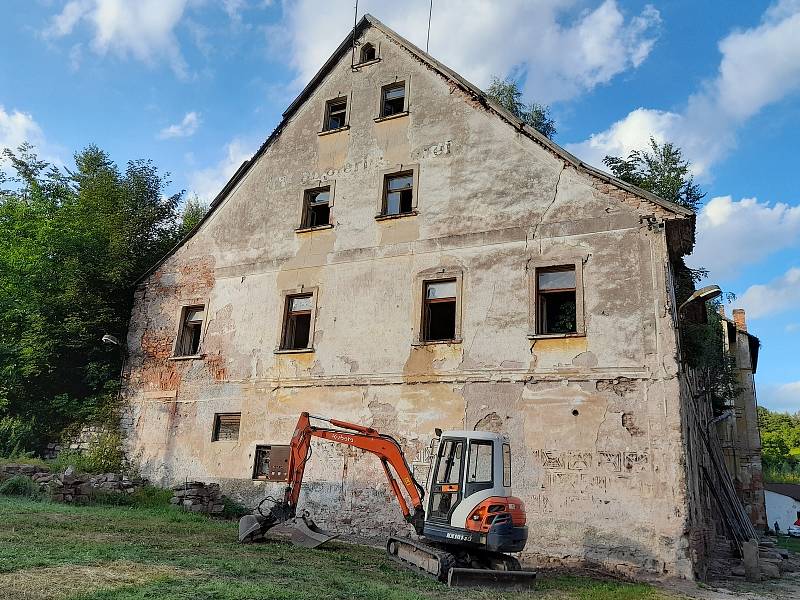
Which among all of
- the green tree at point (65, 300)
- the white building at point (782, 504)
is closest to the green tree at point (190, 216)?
the green tree at point (65, 300)

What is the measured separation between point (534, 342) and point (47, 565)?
8497 millimetres

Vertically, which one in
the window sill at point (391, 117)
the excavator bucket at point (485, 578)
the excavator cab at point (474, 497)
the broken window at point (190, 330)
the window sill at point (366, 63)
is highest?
the window sill at point (366, 63)

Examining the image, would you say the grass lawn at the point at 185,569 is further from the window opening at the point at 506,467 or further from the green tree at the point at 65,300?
the green tree at the point at 65,300

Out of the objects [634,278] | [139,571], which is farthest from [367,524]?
[634,278]

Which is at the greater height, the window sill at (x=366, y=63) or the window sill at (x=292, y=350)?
the window sill at (x=366, y=63)

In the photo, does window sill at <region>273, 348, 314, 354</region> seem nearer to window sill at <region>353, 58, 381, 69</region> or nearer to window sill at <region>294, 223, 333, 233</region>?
window sill at <region>294, 223, 333, 233</region>

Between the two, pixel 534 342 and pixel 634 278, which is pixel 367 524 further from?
pixel 634 278

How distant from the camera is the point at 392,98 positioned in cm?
1537

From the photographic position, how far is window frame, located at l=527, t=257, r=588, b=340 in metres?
11.3

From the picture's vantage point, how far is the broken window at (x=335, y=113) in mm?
16078

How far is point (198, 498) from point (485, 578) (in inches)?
313

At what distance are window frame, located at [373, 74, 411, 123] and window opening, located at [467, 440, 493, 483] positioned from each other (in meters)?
9.13

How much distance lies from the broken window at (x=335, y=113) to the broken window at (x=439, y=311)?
19.1 ft

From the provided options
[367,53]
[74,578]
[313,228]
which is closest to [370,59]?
[367,53]
